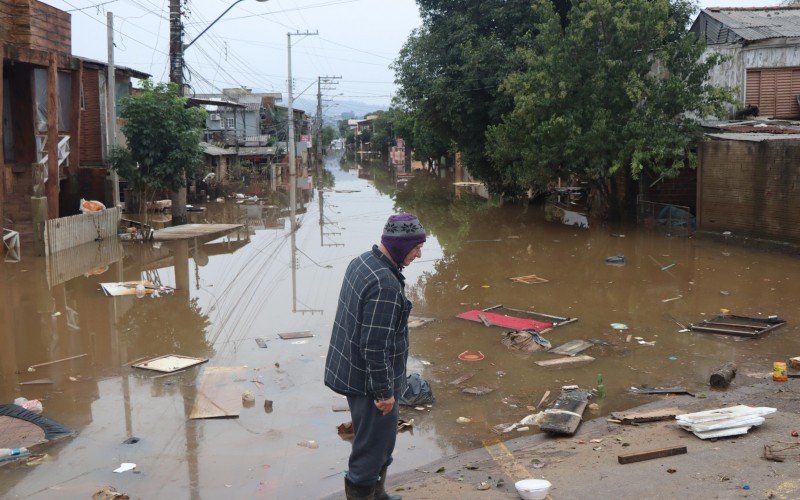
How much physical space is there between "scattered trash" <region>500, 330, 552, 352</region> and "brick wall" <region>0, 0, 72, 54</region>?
1473cm

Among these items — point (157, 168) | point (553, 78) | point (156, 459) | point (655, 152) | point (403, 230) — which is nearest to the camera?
point (403, 230)

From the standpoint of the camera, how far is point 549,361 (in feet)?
26.4

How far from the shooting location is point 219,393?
7.14m

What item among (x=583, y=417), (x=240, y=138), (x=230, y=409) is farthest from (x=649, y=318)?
(x=240, y=138)

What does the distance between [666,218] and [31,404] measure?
17.0 m

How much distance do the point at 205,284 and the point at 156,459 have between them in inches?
321

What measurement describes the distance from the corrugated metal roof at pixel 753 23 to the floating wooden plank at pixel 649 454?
19.2m

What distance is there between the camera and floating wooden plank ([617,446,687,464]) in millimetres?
4766

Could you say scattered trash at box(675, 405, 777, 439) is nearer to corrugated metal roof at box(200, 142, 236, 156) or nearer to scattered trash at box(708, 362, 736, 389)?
scattered trash at box(708, 362, 736, 389)

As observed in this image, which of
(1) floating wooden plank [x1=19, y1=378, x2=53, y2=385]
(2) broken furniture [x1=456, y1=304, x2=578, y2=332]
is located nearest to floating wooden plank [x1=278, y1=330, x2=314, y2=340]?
(2) broken furniture [x1=456, y1=304, x2=578, y2=332]

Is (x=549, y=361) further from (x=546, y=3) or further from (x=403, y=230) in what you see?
(x=546, y=3)

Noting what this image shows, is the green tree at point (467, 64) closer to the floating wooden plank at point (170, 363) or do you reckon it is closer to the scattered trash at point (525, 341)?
the scattered trash at point (525, 341)

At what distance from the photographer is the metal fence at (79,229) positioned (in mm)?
16094

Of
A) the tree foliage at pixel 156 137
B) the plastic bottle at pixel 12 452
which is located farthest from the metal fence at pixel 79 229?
the plastic bottle at pixel 12 452
